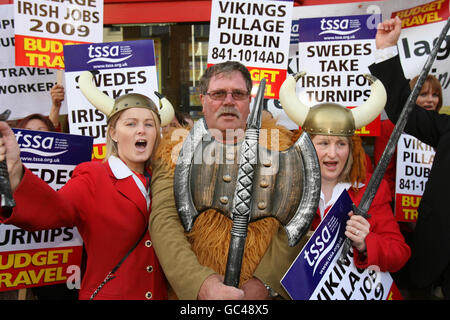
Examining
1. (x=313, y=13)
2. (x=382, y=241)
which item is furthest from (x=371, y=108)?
(x=313, y=13)

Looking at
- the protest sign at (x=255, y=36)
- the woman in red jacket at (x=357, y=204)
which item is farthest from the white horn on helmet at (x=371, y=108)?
the protest sign at (x=255, y=36)

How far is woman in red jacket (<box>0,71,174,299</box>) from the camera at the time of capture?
5.83 feet

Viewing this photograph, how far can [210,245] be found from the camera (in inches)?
67.2

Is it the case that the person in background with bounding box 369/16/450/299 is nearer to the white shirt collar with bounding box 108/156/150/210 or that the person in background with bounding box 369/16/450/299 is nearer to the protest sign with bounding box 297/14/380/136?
the protest sign with bounding box 297/14/380/136

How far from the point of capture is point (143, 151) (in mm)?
1881

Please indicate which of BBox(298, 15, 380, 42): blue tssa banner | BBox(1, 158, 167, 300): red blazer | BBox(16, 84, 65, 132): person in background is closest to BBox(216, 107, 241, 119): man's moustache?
BBox(1, 158, 167, 300): red blazer

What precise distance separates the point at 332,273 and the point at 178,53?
11.1ft

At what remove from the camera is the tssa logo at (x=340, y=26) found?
9.71 ft

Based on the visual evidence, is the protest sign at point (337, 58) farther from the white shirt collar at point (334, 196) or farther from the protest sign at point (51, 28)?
the protest sign at point (51, 28)

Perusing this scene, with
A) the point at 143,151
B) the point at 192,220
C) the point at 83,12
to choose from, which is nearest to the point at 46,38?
the point at 83,12

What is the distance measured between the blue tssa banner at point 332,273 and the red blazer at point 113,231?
2.21 feet

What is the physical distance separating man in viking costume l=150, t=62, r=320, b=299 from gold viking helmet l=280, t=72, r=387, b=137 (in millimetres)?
122
